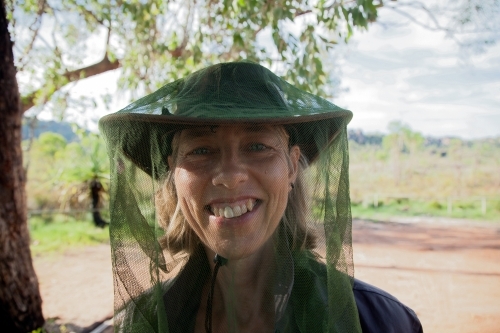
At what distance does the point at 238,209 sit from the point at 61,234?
1448cm

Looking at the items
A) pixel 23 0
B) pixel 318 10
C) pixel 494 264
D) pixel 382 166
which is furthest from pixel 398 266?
pixel 382 166

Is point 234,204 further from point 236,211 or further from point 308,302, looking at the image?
point 308,302

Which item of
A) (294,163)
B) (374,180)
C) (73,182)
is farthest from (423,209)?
(294,163)

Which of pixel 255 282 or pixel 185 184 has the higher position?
→ pixel 185 184

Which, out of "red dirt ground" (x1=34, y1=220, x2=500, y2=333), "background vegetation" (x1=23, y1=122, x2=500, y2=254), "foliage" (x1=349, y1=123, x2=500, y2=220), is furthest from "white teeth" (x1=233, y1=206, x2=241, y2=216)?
"foliage" (x1=349, y1=123, x2=500, y2=220)

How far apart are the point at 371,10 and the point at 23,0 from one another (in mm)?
6069

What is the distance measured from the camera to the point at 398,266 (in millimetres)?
10734

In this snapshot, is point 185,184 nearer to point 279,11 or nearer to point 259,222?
point 259,222

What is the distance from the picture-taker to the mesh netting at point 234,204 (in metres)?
1.33

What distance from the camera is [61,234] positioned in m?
14.1

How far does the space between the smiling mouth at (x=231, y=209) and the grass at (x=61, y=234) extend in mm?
12534

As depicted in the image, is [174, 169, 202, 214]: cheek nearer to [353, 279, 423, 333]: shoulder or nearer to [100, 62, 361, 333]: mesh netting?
[100, 62, 361, 333]: mesh netting

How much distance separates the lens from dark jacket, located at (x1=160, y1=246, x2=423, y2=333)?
1.43 metres

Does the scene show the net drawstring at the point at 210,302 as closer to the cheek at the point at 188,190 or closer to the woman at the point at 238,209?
the woman at the point at 238,209
